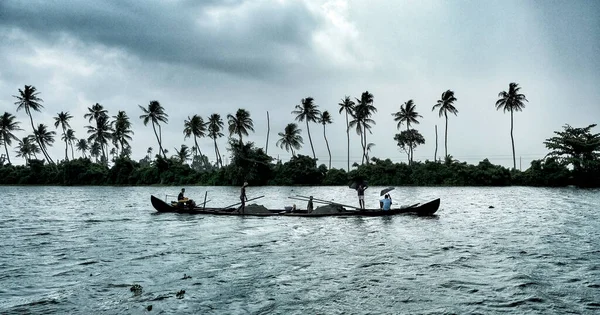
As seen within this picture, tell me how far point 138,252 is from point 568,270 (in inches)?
597

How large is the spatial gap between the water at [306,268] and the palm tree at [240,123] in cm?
5564

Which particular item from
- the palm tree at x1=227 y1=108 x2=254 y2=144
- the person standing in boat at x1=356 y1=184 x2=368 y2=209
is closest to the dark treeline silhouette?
the palm tree at x1=227 y1=108 x2=254 y2=144

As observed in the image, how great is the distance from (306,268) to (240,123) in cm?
6825

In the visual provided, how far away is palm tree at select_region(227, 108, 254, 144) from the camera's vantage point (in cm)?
7931

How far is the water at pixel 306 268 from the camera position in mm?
9602

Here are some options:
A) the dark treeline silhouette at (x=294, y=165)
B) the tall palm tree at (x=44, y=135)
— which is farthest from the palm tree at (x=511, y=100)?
the tall palm tree at (x=44, y=135)

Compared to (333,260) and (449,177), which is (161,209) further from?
(449,177)

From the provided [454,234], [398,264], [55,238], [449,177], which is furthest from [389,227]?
[449,177]

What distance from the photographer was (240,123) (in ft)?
261

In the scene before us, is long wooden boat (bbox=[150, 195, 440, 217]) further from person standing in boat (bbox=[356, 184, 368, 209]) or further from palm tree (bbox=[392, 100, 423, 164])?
palm tree (bbox=[392, 100, 423, 164])

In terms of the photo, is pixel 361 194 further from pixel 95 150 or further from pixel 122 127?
pixel 95 150

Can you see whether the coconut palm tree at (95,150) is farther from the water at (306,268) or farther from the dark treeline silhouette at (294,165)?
the water at (306,268)

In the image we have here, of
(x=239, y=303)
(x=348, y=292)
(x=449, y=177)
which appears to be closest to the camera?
(x=239, y=303)

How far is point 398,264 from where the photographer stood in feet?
44.5
